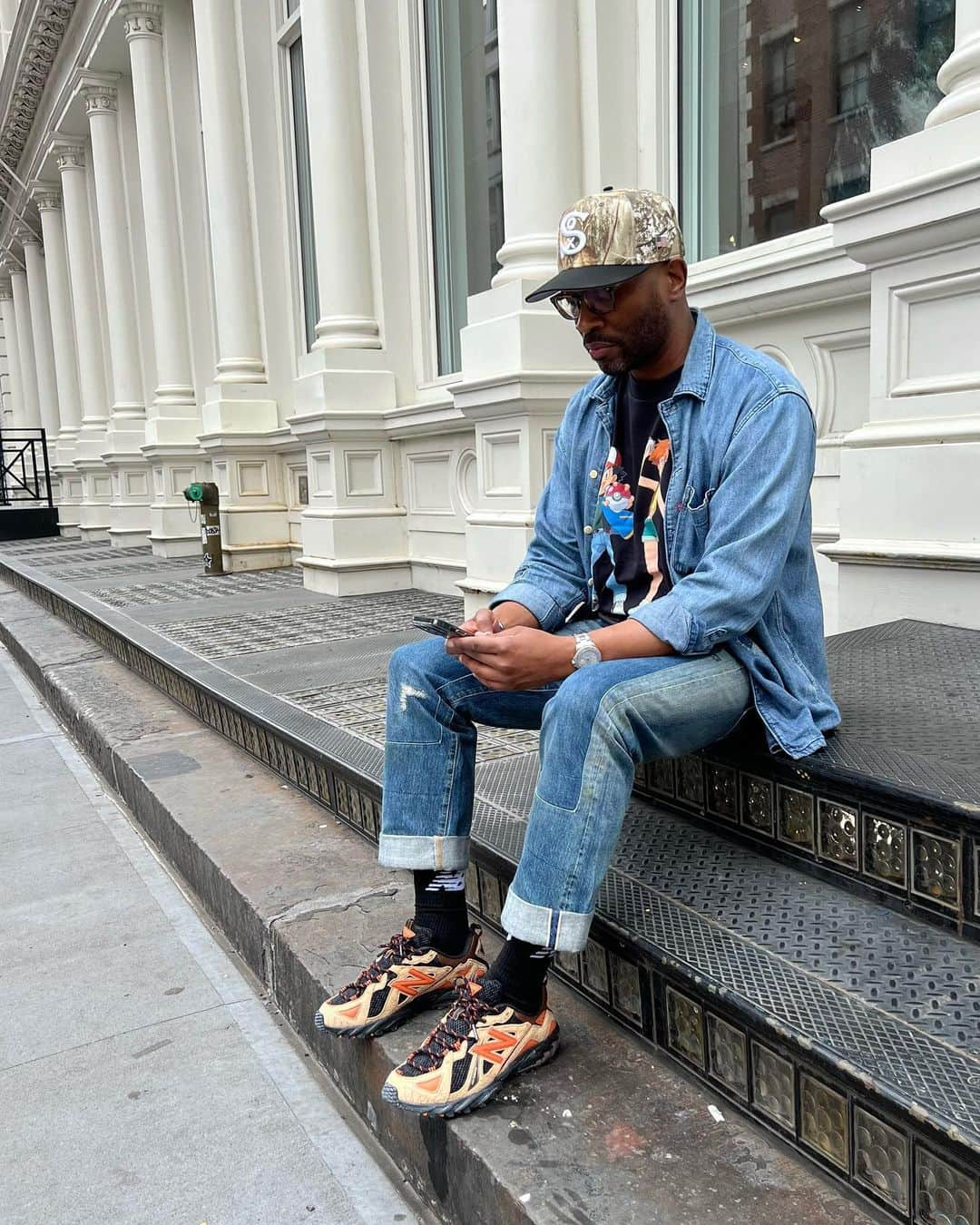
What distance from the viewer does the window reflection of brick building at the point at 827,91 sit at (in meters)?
3.91

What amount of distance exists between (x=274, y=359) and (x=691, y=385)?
882cm

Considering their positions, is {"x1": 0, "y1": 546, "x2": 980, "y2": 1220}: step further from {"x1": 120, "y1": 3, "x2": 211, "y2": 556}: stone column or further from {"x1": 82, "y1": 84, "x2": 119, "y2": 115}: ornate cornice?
{"x1": 82, "y1": 84, "x2": 119, "y2": 115}: ornate cornice

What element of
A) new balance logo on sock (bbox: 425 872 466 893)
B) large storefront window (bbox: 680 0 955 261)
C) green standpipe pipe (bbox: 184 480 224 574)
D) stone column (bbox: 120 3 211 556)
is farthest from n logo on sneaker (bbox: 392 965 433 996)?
stone column (bbox: 120 3 211 556)

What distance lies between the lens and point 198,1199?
1809 mm

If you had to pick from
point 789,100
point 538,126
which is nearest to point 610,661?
point 789,100

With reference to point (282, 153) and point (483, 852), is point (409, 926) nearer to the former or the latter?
point (483, 852)

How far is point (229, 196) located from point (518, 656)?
9204 mm

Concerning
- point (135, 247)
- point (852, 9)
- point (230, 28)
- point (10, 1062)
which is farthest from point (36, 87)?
point (10, 1062)

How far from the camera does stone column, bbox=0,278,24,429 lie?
2662cm

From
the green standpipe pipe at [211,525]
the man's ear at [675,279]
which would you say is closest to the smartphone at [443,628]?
the man's ear at [675,279]

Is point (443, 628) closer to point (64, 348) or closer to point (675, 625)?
point (675, 625)

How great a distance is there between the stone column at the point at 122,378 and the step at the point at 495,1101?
1229 cm

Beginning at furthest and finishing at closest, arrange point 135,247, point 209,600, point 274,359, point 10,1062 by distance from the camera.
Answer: point 135,247 < point 274,359 < point 209,600 < point 10,1062

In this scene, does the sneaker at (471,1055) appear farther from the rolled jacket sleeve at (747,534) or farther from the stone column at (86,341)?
the stone column at (86,341)
